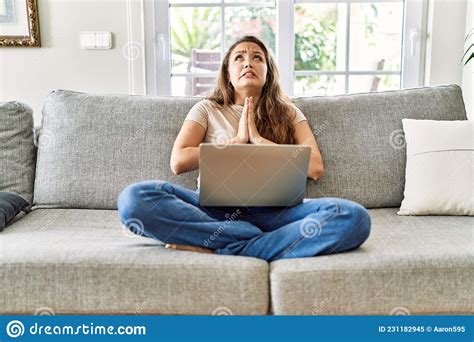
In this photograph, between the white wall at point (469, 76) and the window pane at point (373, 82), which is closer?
the white wall at point (469, 76)

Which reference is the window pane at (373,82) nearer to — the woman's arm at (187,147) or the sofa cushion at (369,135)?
the sofa cushion at (369,135)

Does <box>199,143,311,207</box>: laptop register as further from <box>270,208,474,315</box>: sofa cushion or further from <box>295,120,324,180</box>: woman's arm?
<box>295,120,324,180</box>: woman's arm

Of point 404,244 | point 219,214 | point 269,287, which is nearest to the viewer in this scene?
point 269,287

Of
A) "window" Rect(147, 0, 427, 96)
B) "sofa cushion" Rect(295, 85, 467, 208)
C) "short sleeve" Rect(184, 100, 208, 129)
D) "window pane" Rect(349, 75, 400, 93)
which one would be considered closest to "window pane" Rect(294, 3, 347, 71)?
"window" Rect(147, 0, 427, 96)

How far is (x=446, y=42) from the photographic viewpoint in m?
2.84

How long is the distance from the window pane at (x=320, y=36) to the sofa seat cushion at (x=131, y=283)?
5.66 feet

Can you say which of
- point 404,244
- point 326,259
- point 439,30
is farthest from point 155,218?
point 439,30

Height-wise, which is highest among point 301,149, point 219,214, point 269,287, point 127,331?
point 301,149

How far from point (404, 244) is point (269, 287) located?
414 mm

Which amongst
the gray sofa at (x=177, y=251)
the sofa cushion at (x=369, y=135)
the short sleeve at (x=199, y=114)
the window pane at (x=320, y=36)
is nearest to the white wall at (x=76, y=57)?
the gray sofa at (x=177, y=251)

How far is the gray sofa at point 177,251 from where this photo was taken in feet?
4.74

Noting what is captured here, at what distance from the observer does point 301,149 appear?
1477 mm

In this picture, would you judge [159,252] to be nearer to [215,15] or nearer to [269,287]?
[269,287]

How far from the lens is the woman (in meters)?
1.52
